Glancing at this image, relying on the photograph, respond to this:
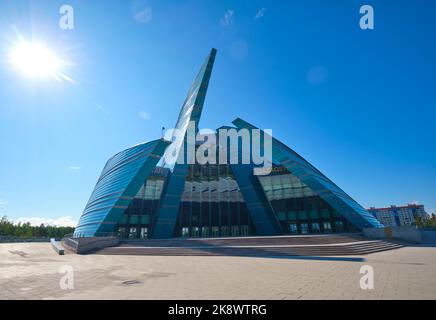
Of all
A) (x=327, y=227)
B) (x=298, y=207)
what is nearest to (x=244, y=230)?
(x=298, y=207)

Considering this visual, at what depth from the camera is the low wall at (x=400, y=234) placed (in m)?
25.7

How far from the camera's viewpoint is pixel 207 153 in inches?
1796

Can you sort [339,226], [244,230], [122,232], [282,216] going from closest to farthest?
[122,232]
[339,226]
[244,230]
[282,216]

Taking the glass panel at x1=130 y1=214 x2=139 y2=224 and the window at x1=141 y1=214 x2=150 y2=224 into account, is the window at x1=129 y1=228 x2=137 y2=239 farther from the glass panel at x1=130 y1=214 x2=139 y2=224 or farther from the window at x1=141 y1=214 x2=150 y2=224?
the window at x1=141 y1=214 x2=150 y2=224

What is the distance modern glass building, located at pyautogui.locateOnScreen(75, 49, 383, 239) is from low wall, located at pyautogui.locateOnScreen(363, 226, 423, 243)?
3.76 meters

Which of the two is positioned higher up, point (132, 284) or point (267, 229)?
point (132, 284)

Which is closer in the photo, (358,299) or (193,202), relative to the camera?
(358,299)

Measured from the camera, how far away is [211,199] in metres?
43.0

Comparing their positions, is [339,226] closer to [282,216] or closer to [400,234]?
[282,216]

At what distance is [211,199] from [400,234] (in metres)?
27.8

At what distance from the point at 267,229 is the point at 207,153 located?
18.4m
